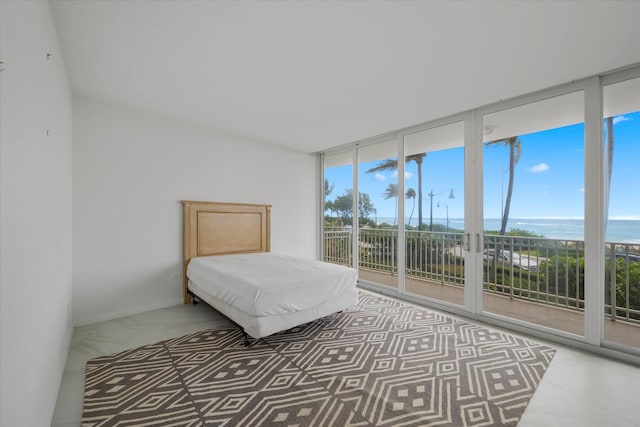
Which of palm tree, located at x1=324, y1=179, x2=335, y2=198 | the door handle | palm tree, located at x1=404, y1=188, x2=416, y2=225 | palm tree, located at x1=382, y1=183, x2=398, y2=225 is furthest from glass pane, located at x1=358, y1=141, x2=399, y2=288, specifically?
the door handle

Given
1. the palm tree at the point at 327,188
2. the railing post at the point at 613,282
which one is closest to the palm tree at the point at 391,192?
the palm tree at the point at 327,188

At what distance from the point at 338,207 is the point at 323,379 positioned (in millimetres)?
Result: 3526

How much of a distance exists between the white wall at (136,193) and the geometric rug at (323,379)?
1.12m

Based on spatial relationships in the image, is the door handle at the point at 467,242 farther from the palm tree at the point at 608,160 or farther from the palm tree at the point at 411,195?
the palm tree at the point at 608,160

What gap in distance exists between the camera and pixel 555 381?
6.75ft

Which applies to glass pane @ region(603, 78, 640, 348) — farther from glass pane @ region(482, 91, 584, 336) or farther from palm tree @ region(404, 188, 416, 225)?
palm tree @ region(404, 188, 416, 225)

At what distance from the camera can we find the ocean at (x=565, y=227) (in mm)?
2584

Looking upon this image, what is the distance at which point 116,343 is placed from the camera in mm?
2605

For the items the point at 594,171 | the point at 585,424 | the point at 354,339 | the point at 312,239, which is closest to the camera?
the point at 585,424

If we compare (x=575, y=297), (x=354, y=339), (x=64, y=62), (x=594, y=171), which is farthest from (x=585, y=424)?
(x=64, y=62)

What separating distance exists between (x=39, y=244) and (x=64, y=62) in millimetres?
1822

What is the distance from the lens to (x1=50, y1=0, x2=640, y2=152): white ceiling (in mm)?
1736

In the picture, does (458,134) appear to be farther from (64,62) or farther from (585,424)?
(64,62)

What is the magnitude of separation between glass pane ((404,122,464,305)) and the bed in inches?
63.7
